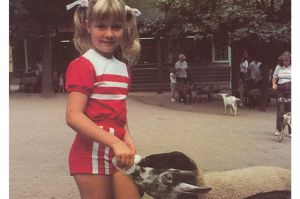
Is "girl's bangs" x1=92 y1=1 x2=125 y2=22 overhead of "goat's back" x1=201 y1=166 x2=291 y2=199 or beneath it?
overhead

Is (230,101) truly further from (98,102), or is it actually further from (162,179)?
(98,102)

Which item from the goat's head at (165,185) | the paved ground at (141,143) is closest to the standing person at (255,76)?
the paved ground at (141,143)

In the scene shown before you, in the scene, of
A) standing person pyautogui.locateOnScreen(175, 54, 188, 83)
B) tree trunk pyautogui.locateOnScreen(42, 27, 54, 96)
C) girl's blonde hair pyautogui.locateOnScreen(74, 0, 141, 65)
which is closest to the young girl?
girl's blonde hair pyautogui.locateOnScreen(74, 0, 141, 65)

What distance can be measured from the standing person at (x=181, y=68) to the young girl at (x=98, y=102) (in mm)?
1094

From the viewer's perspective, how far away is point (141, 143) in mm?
2037

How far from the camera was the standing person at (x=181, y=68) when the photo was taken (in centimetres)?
231

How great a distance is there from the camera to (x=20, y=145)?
2.05 meters

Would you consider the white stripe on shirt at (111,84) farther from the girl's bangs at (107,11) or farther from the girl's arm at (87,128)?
the girl's bangs at (107,11)

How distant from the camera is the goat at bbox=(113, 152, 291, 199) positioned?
51.1 inches

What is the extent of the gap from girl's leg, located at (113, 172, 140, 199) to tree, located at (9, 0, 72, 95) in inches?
34.6

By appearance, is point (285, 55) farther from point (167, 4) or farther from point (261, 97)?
point (167, 4)

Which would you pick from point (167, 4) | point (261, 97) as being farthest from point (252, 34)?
point (167, 4)

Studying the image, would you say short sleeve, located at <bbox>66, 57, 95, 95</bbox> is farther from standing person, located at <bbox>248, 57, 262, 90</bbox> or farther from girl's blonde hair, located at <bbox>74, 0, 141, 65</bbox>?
standing person, located at <bbox>248, 57, 262, 90</bbox>

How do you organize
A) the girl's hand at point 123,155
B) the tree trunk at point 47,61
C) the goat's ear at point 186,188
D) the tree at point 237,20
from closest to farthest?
the girl's hand at point 123,155
the goat's ear at point 186,188
the tree trunk at point 47,61
the tree at point 237,20
